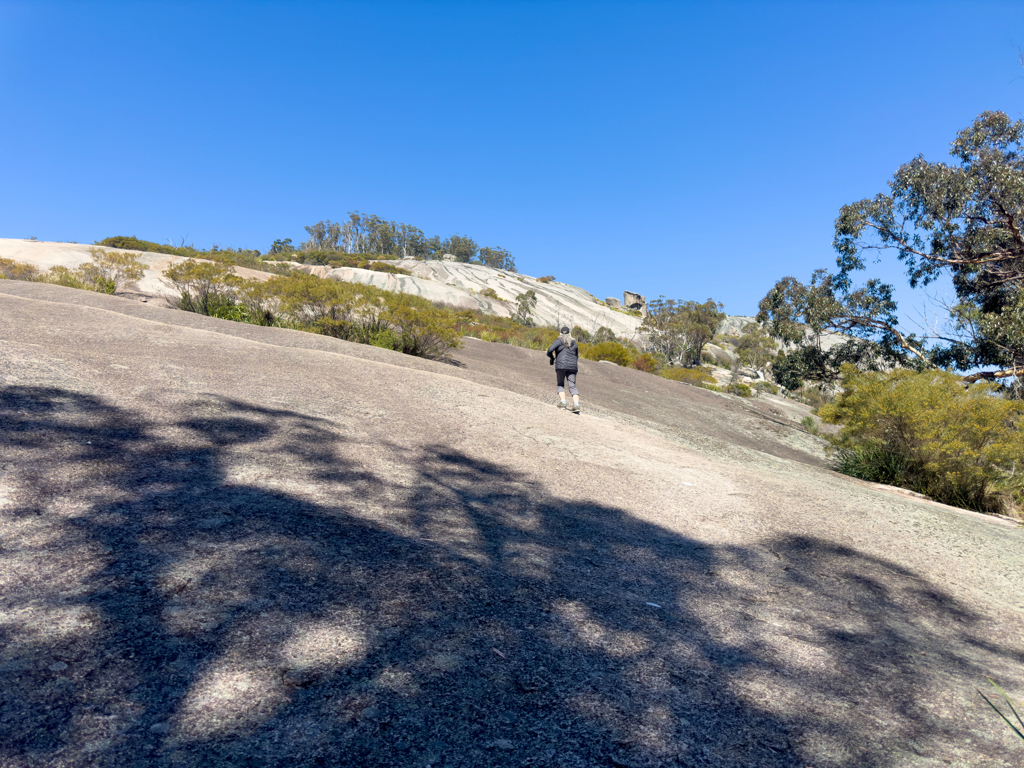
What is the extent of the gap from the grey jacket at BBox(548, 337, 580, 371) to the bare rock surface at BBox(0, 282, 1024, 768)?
189 inches

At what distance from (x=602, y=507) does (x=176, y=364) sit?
5.61m

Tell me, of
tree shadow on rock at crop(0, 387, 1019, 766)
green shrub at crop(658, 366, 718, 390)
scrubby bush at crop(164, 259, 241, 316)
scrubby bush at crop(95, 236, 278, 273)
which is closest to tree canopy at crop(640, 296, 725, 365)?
green shrub at crop(658, 366, 718, 390)

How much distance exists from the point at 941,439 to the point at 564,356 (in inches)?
255

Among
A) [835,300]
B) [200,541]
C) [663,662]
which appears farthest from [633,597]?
[835,300]

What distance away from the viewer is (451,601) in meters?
3.14

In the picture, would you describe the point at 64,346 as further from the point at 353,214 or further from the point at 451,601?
the point at 353,214

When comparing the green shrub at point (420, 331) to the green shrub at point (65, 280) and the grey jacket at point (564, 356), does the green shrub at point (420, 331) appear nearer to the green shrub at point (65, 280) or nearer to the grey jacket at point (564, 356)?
the grey jacket at point (564, 356)

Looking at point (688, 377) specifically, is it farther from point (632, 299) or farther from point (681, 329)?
point (632, 299)

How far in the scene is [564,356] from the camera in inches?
478

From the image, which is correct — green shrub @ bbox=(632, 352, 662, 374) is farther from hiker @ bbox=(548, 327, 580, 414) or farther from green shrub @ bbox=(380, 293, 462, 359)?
hiker @ bbox=(548, 327, 580, 414)

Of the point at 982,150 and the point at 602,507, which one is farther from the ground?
the point at 982,150

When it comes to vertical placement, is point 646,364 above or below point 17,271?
above

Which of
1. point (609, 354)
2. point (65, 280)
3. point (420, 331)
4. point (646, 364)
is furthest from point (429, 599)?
point (646, 364)

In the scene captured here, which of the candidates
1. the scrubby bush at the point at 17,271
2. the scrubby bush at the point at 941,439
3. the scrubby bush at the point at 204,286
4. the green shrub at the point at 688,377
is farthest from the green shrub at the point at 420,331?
the scrubby bush at the point at 17,271
